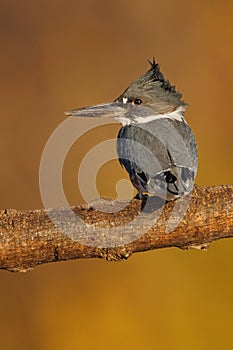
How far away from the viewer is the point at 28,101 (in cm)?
355

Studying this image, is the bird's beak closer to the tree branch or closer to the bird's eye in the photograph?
the bird's eye

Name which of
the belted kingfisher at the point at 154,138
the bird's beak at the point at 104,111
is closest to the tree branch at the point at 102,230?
the belted kingfisher at the point at 154,138

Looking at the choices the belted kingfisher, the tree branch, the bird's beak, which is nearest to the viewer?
the tree branch

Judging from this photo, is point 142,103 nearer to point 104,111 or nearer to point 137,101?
point 137,101

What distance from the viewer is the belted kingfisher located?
2000mm

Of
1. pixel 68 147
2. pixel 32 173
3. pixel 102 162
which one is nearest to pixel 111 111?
pixel 102 162

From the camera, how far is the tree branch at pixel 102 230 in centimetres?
186

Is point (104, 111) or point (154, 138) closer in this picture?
point (154, 138)

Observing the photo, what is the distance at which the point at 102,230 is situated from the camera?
6.18 ft

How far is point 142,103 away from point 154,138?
198mm

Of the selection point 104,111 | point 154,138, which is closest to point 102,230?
point 154,138

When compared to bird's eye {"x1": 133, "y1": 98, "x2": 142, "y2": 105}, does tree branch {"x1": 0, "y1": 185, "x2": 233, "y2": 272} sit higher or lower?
lower

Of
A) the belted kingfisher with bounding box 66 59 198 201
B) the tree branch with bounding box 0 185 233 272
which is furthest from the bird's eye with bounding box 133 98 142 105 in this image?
the tree branch with bounding box 0 185 233 272

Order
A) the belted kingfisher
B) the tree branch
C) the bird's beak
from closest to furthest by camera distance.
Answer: the tree branch
the belted kingfisher
the bird's beak
